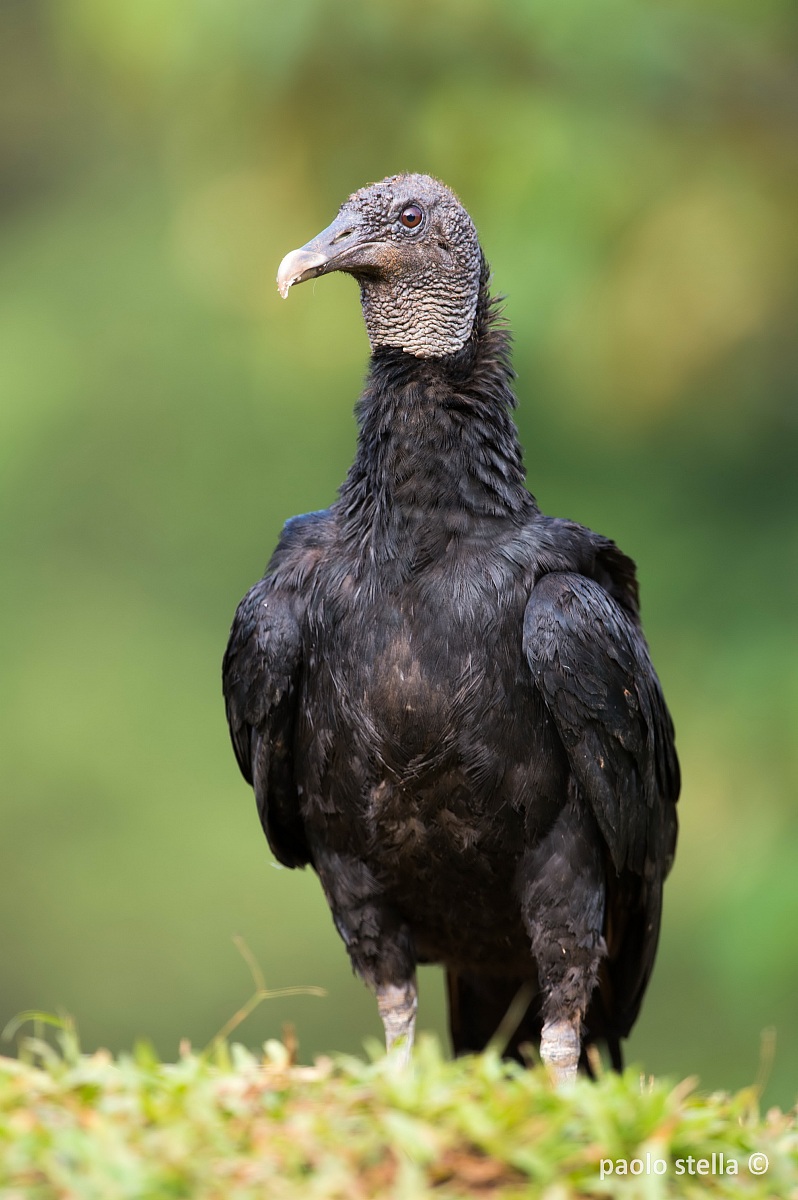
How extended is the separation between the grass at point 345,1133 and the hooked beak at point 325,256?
1804 mm

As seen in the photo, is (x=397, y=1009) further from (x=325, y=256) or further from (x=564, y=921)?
(x=325, y=256)

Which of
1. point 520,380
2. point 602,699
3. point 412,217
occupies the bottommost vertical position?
point 602,699

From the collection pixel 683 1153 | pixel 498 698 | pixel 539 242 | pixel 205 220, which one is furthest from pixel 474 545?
pixel 205 220

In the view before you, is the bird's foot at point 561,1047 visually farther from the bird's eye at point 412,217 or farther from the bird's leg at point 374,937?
the bird's eye at point 412,217

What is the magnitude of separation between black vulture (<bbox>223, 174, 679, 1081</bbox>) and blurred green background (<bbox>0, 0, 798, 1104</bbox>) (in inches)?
90.6

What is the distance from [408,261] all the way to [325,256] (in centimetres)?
23

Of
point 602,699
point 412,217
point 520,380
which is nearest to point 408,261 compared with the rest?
point 412,217

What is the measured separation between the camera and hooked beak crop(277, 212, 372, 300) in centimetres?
367

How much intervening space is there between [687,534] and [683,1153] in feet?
14.8

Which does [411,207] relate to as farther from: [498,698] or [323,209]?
[323,209]

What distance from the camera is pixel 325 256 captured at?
12.3ft

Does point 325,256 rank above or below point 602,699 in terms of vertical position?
above

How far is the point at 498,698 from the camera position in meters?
3.56

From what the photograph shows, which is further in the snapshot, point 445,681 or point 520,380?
point 520,380
